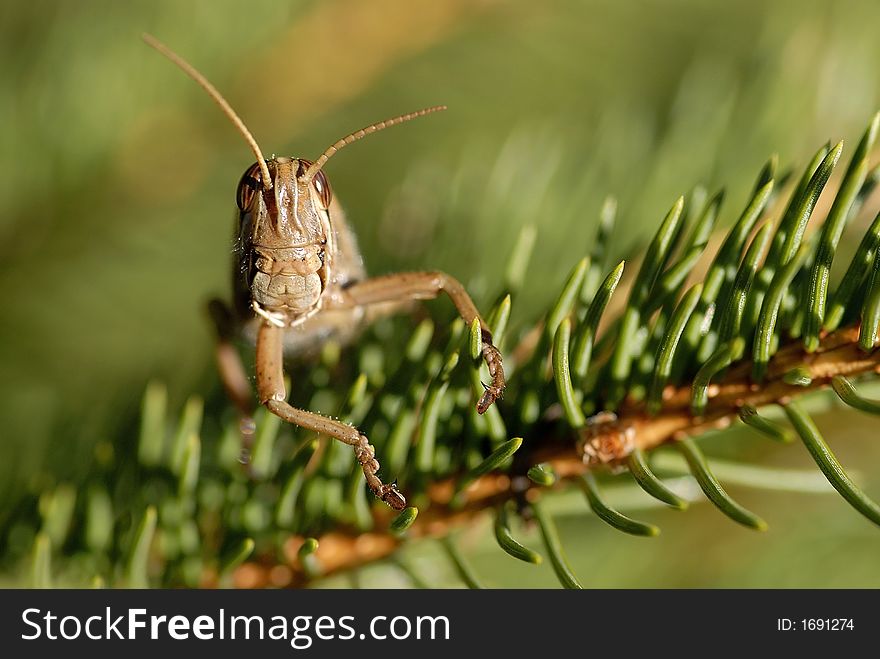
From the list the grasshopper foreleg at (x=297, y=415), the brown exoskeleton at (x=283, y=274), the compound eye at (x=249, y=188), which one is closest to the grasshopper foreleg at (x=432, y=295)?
the brown exoskeleton at (x=283, y=274)

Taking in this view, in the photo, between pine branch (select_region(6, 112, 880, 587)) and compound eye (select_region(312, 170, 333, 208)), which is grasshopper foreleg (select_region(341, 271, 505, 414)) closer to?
pine branch (select_region(6, 112, 880, 587))

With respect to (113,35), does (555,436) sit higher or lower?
lower

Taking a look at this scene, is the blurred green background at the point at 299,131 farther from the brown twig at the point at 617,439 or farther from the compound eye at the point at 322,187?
the brown twig at the point at 617,439

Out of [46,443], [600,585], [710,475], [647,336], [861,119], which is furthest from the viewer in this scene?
[600,585]

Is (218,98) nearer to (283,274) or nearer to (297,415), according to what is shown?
(283,274)

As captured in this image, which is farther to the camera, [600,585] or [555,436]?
[600,585]

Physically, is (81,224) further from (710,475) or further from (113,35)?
(710,475)

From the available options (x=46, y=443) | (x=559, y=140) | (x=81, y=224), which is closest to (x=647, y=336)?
(x=559, y=140)
